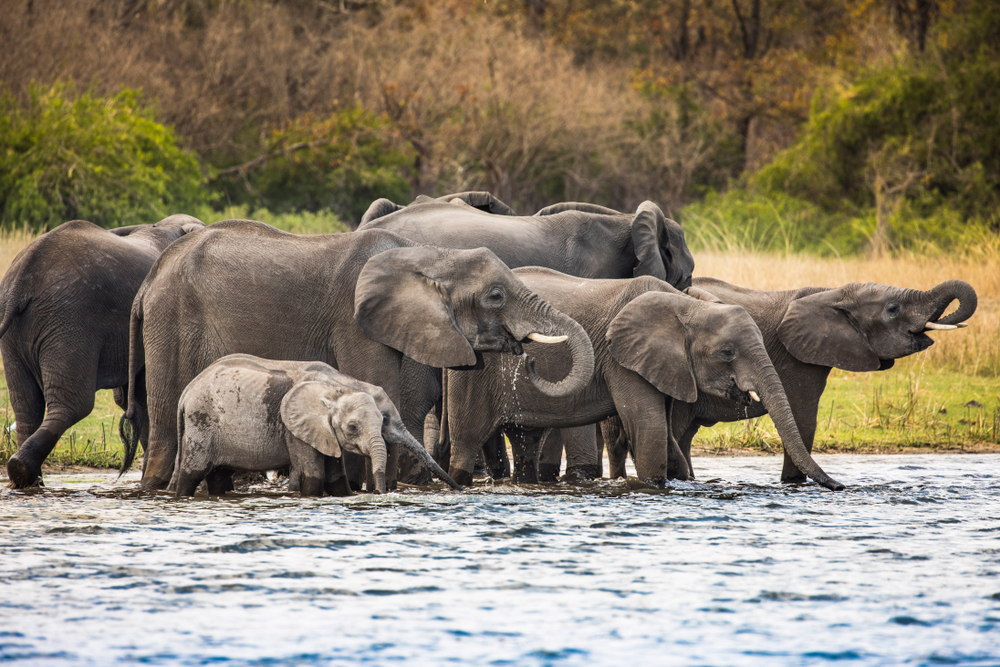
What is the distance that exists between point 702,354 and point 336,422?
228 cm

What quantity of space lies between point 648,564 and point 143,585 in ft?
6.57

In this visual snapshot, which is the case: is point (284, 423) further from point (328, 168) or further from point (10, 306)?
point (328, 168)

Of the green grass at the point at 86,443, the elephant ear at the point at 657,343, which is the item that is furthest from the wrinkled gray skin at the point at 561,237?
the green grass at the point at 86,443

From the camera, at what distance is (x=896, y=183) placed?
26000mm

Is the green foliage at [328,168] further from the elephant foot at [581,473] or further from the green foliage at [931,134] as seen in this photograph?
the elephant foot at [581,473]

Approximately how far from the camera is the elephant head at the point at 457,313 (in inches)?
296

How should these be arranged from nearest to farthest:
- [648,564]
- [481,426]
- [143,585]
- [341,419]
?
[143,585]
[648,564]
[341,419]
[481,426]

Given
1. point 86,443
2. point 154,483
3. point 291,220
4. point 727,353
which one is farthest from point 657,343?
point 291,220

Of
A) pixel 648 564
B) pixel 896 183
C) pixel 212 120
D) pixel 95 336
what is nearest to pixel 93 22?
pixel 212 120

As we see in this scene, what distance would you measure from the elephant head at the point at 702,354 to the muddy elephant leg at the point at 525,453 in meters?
1.01

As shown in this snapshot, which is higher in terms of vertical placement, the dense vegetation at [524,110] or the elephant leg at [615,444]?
the dense vegetation at [524,110]

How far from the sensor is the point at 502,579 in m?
5.23

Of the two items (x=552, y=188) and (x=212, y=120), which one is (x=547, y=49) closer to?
(x=552, y=188)

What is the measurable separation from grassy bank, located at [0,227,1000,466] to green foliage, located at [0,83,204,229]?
2.20 m
